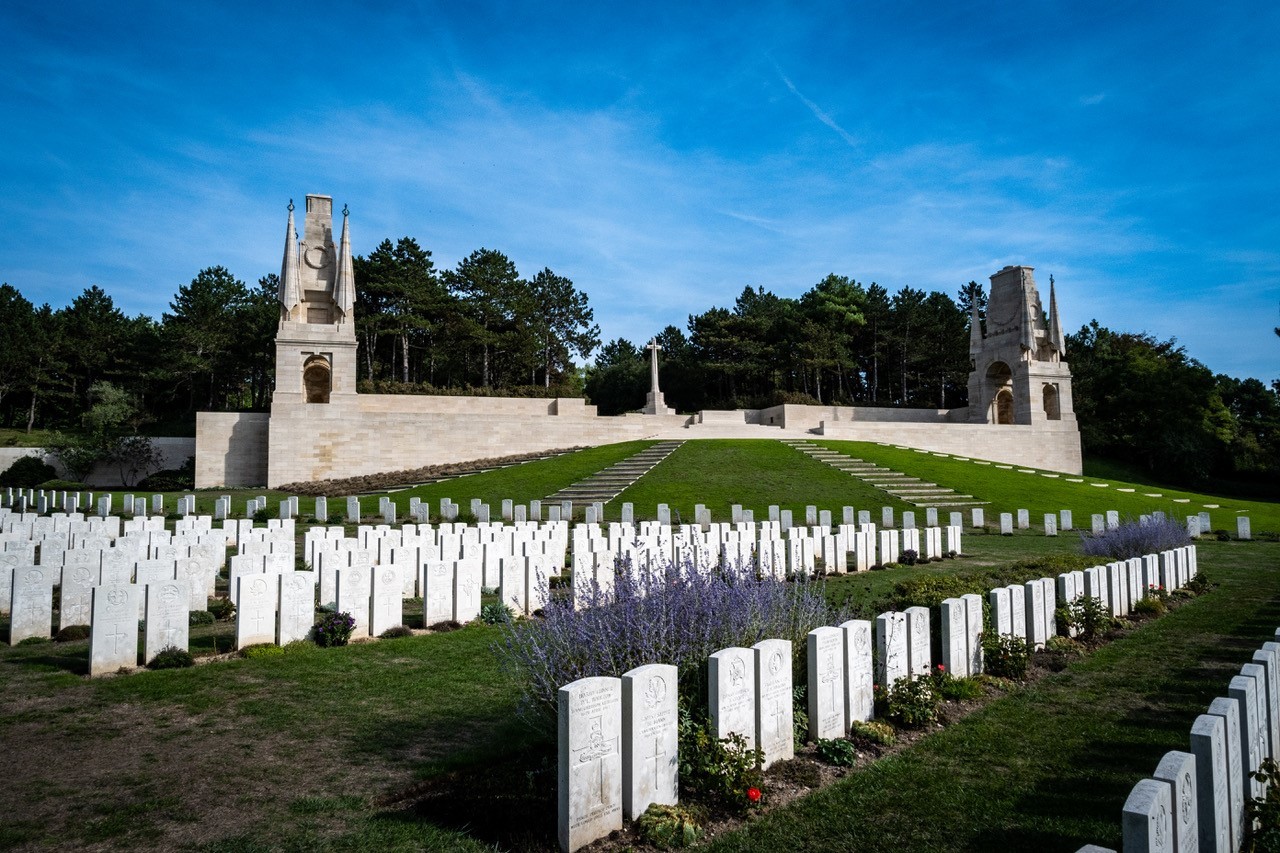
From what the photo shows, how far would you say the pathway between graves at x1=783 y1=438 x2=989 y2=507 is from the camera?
23531mm

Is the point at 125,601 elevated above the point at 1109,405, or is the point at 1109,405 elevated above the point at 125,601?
the point at 1109,405

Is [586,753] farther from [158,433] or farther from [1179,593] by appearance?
[158,433]

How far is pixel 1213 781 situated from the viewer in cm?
299

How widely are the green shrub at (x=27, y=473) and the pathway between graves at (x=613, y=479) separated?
25086 mm

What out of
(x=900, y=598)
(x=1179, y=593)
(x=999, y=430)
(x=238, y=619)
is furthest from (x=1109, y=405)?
(x=238, y=619)

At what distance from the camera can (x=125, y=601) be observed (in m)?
6.48

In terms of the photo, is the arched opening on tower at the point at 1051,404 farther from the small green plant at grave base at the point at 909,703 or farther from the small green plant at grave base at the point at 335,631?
the small green plant at grave base at the point at 335,631

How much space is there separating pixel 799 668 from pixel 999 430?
1620 inches

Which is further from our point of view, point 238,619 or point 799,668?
point 238,619

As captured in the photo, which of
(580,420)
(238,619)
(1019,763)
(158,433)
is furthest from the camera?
(158,433)

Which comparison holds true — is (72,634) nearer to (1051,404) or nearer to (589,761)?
(589,761)

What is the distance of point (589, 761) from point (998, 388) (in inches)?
1936

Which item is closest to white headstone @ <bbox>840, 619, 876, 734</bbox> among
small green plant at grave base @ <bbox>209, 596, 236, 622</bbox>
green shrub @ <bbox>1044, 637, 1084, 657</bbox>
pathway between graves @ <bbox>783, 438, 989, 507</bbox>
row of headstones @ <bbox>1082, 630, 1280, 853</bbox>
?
row of headstones @ <bbox>1082, 630, 1280, 853</bbox>

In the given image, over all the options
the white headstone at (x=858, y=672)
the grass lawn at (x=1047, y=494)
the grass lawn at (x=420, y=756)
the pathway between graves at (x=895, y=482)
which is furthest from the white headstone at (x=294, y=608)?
the grass lawn at (x=1047, y=494)
